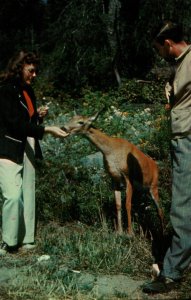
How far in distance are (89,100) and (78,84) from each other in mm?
4708

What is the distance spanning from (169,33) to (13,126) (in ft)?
6.52

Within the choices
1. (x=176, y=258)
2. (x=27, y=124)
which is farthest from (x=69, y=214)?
(x=176, y=258)

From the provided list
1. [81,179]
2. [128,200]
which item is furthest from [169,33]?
[81,179]

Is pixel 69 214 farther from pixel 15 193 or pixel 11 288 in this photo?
pixel 11 288

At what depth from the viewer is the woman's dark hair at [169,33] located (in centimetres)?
479

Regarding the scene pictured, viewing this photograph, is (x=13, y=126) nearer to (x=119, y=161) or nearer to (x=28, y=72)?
(x=28, y=72)

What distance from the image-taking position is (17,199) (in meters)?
6.15

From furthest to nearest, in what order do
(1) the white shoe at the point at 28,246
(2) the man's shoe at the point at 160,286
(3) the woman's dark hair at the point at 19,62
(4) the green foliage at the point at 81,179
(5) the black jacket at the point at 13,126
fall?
(4) the green foliage at the point at 81,179
(1) the white shoe at the point at 28,246
(3) the woman's dark hair at the point at 19,62
(5) the black jacket at the point at 13,126
(2) the man's shoe at the point at 160,286

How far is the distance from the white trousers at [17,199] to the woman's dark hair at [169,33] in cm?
214

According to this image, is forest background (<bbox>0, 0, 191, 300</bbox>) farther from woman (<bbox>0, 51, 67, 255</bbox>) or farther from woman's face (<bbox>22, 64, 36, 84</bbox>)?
woman's face (<bbox>22, 64, 36, 84</bbox>)

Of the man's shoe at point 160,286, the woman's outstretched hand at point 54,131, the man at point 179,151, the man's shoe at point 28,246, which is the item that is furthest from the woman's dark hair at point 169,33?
the man's shoe at point 28,246

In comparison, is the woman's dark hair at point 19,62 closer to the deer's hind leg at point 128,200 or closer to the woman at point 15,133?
the woman at point 15,133

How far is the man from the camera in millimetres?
4719

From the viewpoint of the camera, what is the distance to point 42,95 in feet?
62.8
